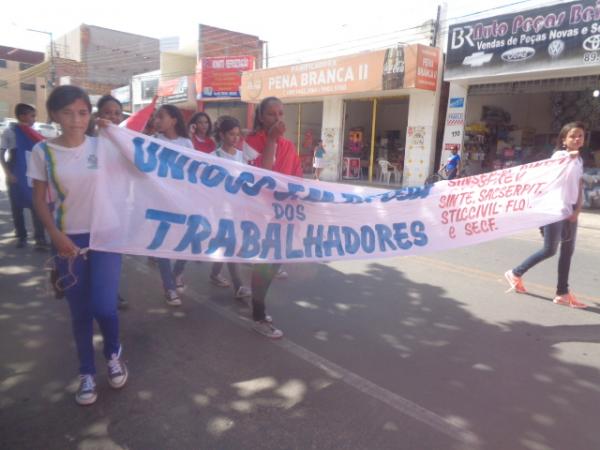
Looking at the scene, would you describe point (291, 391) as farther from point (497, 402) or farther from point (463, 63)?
point (463, 63)

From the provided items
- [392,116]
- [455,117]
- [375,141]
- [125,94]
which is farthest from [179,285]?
[125,94]

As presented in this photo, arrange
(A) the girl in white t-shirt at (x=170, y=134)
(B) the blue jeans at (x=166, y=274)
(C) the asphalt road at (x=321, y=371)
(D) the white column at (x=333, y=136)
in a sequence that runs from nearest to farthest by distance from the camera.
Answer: (C) the asphalt road at (x=321, y=371)
(A) the girl in white t-shirt at (x=170, y=134)
(B) the blue jeans at (x=166, y=274)
(D) the white column at (x=333, y=136)

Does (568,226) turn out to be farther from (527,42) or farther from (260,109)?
(527,42)

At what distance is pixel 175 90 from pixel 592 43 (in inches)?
823

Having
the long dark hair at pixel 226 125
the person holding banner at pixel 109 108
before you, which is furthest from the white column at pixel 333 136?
the person holding banner at pixel 109 108

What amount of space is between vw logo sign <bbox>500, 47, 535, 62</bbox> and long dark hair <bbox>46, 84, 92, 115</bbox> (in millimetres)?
12506

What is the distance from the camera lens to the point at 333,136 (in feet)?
62.8

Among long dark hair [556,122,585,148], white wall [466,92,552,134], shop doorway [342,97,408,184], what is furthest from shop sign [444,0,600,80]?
long dark hair [556,122,585,148]

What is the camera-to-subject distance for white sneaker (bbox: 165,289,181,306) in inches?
171

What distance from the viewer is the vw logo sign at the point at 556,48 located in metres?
11.5

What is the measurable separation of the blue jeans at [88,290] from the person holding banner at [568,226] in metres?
3.92

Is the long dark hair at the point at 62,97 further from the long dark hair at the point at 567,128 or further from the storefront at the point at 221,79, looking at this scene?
the storefront at the point at 221,79

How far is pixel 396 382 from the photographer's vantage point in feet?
10.0

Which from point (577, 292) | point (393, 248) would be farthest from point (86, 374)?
point (577, 292)
